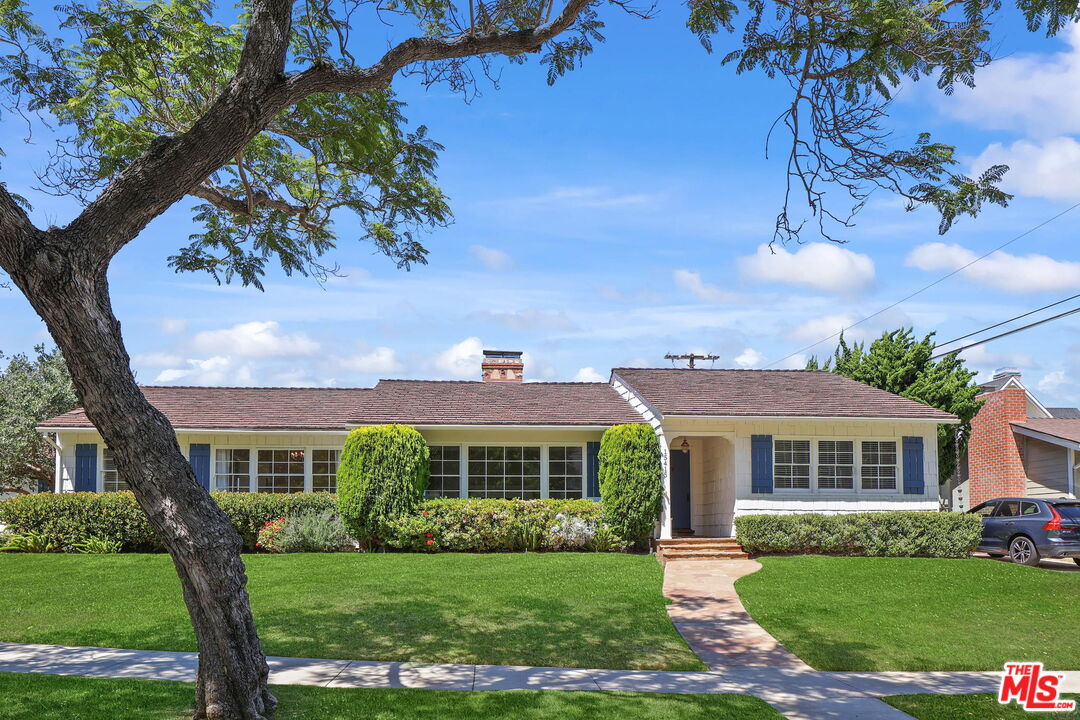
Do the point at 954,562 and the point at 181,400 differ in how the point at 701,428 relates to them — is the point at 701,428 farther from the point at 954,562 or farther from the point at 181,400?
the point at 181,400

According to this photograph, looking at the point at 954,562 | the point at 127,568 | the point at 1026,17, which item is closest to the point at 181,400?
the point at 127,568

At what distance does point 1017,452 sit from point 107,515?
25.7 meters

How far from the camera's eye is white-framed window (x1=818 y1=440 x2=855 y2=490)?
19.3 meters

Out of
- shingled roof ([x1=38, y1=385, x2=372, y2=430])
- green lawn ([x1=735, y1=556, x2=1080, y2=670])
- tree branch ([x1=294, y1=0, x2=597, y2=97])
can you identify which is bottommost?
green lawn ([x1=735, y1=556, x2=1080, y2=670])

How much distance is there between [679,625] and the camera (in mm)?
11945

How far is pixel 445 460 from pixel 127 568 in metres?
7.14

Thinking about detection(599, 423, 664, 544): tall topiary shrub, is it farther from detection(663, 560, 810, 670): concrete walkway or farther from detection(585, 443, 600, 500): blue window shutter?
detection(663, 560, 810, 670): concrete walkway

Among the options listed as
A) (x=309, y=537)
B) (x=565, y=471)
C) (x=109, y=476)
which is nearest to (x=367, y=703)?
(x=309, y=537)

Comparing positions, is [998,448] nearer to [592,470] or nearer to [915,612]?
[592,470]

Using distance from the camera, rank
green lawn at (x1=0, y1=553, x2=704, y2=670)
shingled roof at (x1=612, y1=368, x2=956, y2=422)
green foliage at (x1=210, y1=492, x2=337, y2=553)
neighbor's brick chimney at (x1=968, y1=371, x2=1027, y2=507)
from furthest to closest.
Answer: neighbor's brick chimney at (x1=968, y1=371, x2=1027, y2=507) → shingled roof at (x1=612, y1=368, x2=956, y2=422) → green foliage at (x1=210, y1=492, x2=337, y2=553) → green lawn at (x1=0, y1=553, x2=704, y2=670)

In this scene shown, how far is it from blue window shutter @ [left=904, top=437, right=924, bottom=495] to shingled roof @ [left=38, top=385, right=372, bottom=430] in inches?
509

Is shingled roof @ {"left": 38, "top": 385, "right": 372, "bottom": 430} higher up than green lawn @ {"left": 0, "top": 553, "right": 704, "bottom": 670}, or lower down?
higher up

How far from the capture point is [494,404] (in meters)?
21.1

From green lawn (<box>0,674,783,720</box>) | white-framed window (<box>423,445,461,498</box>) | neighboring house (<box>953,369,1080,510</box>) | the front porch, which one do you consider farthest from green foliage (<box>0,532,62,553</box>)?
neighboring house (<box>953,369,1080,510</box>)
